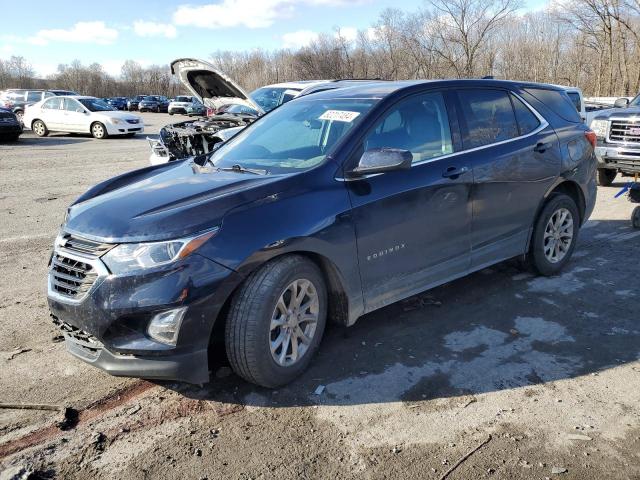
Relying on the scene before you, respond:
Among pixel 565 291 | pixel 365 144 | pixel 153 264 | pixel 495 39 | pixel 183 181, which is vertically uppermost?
pixel 495 39

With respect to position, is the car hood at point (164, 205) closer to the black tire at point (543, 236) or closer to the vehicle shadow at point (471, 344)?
the vehicle shadow at point (471, 344)

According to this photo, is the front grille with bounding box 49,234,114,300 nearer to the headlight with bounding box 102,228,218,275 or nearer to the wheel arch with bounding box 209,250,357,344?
the headlight with bounding box 102,228,218,275

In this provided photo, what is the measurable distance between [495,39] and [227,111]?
1433 inches

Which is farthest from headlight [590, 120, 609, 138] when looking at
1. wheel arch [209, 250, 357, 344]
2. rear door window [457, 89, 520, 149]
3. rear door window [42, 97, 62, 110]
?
rear door window [42, 97, 62, 110]

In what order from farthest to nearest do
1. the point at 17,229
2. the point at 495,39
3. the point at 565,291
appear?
the point at 495,39, the point at 17,229, the point at 565,291

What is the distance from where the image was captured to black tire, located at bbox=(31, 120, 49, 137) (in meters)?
22.6

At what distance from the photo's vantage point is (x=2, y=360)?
147 inches

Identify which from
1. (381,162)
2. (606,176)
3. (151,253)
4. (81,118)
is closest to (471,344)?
(381,162)

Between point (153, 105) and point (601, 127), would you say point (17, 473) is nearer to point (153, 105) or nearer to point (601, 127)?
point (601, 127)

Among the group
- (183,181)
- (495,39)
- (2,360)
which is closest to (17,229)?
(2,360)

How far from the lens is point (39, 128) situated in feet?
74.6

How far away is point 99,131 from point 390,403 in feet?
69.8

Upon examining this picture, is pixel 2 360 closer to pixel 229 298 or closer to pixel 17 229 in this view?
pixel 229 298

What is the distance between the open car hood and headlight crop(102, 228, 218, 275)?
18.9 ft
